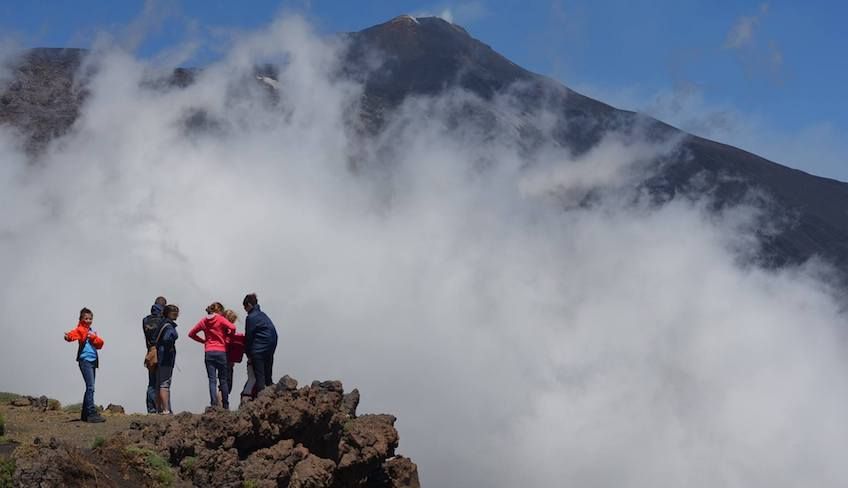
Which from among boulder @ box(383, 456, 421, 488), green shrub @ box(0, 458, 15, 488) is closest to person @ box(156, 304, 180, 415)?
boulder @ box(383, 456, 421, 488)

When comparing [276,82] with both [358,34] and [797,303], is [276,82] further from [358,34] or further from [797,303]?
[797,303]

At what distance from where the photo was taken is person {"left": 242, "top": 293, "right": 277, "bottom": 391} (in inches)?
632

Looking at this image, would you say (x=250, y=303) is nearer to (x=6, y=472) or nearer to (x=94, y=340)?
(x=94, y=340)

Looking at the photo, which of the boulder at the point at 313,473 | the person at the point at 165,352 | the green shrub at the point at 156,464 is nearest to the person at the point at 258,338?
the person at the point at 165,352

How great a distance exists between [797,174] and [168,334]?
10941cm

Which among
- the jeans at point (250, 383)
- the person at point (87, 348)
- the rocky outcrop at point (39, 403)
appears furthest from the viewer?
the rocky outcrop at point (39, 403)

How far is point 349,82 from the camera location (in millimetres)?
103875

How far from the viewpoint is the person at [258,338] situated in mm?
16047

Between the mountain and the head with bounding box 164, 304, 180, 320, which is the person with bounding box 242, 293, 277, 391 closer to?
the head with bounding box 164, 304, 180, 320

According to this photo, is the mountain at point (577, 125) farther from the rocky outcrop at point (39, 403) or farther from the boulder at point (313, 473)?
the boulder at point (313, 473)

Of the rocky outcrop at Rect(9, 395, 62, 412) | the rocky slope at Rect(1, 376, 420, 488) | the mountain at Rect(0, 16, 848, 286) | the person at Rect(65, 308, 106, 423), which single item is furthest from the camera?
the mountain at Rect(0, 16, 848, 286)

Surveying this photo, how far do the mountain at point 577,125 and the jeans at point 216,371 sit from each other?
86816 mm

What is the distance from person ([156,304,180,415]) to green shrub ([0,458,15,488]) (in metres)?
4.65

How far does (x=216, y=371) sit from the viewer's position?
16.4 m
